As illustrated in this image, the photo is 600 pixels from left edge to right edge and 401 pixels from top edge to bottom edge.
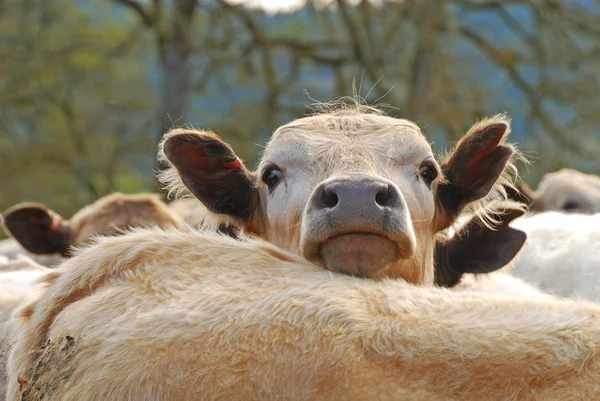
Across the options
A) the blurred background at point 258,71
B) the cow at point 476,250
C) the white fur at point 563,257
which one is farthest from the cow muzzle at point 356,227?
the blurred background at point 258,71

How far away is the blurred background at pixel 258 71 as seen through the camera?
58.1ft

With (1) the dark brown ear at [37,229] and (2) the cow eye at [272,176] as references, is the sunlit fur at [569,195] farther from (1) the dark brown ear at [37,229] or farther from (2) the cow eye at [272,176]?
(2) the cow eye at [272,176]

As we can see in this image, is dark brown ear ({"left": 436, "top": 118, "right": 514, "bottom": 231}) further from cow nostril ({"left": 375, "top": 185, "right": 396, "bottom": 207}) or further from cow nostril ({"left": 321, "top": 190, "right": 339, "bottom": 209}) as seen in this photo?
cow nostril ({"left": 321, "top": 190, "right": 339, "bottom": 209})

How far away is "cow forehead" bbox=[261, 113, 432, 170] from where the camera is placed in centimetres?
461

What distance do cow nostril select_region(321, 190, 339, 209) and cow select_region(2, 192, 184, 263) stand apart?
4718 mm

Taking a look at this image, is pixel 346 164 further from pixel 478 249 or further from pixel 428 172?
pixel 478 249

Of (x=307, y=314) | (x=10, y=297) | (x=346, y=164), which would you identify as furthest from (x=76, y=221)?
(x=307, y=314)

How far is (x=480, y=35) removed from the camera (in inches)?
844

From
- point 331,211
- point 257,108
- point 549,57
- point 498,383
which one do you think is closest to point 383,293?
point 498,383

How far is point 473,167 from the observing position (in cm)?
525

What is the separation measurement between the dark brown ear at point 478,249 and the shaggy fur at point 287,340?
270 centimetres

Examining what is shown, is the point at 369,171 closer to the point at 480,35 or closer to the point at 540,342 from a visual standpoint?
the point at 540,342

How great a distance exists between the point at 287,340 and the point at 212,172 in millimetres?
2448

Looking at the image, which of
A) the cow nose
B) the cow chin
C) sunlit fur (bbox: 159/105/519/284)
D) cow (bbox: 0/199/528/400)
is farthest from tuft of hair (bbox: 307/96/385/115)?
the cow chin
